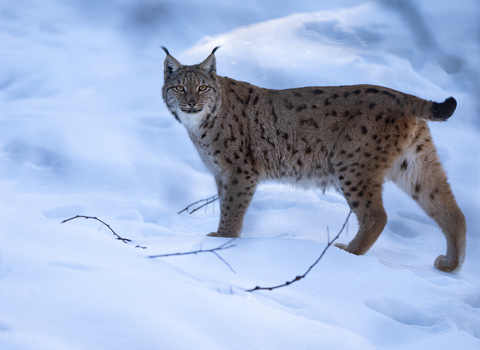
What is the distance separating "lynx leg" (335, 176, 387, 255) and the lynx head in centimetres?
142

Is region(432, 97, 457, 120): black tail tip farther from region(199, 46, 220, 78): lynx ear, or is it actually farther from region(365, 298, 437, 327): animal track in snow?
region(199, 46, 220, 78): lynx ear

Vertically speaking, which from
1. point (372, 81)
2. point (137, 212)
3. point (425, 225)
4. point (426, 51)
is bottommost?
point (137, 212)

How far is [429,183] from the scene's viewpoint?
12.4 feet

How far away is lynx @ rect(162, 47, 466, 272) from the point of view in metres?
3.61

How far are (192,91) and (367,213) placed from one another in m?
1.84

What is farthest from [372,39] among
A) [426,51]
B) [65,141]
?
[65,141]

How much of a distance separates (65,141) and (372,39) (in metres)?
5.38

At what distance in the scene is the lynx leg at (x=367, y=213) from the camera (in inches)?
142

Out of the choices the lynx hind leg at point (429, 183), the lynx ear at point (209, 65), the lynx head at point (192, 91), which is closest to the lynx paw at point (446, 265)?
the lynx hind leg at point (429, 183)

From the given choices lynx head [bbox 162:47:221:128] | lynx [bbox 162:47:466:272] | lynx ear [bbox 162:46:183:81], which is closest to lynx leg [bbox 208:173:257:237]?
lynx [bbox 162:47:466:272]

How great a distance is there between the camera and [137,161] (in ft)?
17.4

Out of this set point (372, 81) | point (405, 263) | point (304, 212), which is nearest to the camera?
point (405, 263)

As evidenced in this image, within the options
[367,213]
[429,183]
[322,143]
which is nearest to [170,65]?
[322,143]

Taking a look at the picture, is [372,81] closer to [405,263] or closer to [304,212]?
[304,212]
